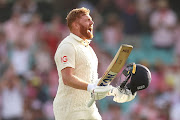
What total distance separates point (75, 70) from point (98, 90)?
567mm

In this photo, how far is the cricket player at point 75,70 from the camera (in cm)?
562

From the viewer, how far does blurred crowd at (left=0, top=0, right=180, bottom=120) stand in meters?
11.1

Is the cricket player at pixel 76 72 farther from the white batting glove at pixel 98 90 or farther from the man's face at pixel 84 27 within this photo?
the white batting glove at pixel 98 90

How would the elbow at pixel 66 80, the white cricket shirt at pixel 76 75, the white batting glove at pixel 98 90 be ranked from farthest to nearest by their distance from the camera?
the white cricket shirt at pixel 76 75, the elbow at pixel 66 80, the white batting glove at pixel 98 90

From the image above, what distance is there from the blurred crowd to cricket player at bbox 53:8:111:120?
188 inches

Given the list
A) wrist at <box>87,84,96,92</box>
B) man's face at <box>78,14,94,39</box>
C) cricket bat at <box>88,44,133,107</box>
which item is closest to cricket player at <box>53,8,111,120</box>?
man's face at <box>78,14,94,39</box>

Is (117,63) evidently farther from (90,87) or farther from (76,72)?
(76,72)

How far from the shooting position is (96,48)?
40.4 feet

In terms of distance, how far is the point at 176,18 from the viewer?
42.0ft

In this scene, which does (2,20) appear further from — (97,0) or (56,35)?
(97,0)

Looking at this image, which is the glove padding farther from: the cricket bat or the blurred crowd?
the blurred crowd

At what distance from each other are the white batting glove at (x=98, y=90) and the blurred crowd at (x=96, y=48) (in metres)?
5.22

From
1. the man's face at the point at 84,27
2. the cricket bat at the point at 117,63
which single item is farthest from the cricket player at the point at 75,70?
the cricket bat at the point at 117,63

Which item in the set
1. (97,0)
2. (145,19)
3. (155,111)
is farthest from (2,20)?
(155,111)
